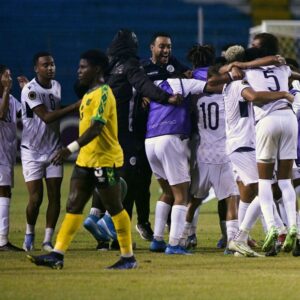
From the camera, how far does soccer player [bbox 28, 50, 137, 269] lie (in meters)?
8.92

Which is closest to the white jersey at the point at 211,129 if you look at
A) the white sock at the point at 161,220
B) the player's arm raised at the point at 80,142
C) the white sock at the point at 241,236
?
the white sock at the point at 161,220

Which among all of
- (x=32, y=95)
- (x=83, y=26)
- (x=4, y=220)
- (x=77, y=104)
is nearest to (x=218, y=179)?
(x=77, y=104)

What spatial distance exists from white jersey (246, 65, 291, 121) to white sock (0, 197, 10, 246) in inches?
125

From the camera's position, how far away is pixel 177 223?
1055cm

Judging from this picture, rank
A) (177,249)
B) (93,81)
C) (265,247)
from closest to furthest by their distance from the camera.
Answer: (93,81)
(265,247)
(177,249)

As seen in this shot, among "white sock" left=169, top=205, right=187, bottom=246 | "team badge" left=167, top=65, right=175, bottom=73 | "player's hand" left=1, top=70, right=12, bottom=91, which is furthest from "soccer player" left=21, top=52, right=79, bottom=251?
"white sock" left=169, top=205, right=187, bottom=246

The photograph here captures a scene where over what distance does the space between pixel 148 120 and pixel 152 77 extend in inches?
18.7

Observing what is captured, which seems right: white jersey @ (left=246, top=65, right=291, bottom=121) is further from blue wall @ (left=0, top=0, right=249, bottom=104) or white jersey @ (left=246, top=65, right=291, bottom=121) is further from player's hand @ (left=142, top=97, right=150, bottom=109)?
blue wall @ (left=0, top=0, right=249, bottom=104)

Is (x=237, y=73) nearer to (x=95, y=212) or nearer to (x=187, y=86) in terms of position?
(x=187, y=86)

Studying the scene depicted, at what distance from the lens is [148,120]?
10945 millimetres

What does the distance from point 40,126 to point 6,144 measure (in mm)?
612

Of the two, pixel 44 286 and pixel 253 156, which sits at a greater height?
pixel 253 156

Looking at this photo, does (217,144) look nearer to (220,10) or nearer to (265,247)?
(265,247)

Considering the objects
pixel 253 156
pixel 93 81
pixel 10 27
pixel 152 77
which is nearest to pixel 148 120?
pixel 152 77
